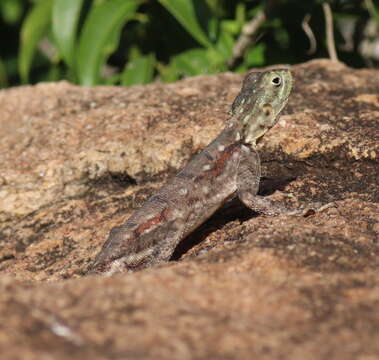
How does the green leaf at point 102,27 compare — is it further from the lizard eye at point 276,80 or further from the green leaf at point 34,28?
the lizard eye at point 276,80

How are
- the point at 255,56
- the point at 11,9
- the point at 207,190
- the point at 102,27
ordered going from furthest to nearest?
the point at 11,9 → the point at 255,56 → the point at 102,27 → the point at 207,190

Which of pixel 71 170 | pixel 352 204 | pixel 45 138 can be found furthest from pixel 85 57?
pixel 352 204

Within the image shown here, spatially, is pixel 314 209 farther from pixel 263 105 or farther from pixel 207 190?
pixel 263 105

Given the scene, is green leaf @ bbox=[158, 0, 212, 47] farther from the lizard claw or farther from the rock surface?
the lizard claw

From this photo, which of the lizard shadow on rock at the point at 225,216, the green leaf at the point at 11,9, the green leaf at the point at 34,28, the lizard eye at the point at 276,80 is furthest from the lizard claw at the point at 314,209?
the green leaf at the point at 11,9

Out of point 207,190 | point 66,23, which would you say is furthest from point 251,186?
point 66,23

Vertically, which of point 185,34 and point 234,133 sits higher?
point 185,34

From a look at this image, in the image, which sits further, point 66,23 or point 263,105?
point 66,23
